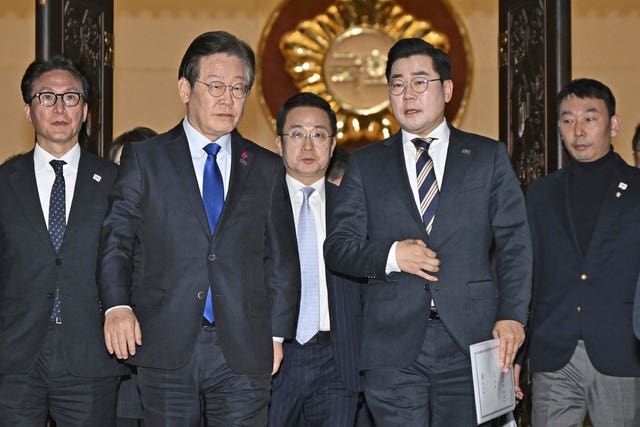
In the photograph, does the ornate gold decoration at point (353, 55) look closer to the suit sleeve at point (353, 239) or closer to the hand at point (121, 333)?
the suit sleeve at point (353, 239)

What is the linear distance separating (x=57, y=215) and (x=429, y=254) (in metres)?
1.25

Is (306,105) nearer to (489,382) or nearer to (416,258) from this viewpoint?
(416,258)

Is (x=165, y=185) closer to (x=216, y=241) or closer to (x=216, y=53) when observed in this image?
(x=216, y=241)

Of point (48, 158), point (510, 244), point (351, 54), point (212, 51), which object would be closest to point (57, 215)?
point (48, 158)

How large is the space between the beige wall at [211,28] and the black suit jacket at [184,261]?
192 inches

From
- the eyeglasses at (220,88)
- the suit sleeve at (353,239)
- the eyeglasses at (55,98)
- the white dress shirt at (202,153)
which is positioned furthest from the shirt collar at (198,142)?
the eyeglasses at (55,98)

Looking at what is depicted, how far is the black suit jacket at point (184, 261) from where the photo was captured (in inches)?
115

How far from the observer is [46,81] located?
11.2 feet

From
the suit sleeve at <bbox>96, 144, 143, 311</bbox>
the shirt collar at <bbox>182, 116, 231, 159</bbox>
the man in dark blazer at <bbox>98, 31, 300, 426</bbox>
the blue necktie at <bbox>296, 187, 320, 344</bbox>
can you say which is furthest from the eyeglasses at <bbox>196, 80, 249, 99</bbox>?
the blue necktie at <bbox>296, 187, 320, 344</bbox>

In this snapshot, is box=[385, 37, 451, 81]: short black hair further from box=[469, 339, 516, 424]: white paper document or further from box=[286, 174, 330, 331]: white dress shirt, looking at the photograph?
box=[469, 339, 516, 424]: white paper document

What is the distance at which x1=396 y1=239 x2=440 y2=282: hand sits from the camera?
9.68ft

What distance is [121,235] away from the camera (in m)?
2.92

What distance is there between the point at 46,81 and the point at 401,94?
123cm

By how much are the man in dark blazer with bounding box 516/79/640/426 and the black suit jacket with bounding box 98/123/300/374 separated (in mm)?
1093
